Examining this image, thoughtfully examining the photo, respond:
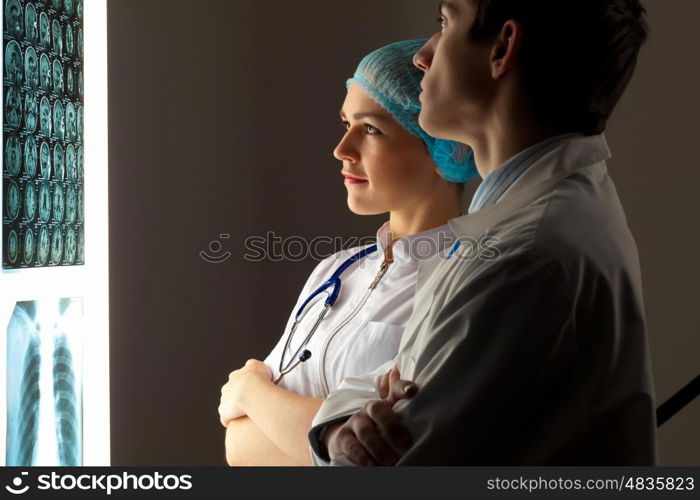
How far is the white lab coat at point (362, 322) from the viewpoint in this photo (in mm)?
1441

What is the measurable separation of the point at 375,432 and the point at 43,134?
127 cm

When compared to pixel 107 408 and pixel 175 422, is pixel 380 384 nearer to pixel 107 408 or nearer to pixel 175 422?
pixel 107 408

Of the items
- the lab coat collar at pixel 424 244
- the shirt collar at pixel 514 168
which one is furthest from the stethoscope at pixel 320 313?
the shirt collar at pixel 514 168

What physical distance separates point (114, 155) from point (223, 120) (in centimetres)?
46

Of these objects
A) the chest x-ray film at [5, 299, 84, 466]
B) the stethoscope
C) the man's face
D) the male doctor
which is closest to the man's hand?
the male doctor

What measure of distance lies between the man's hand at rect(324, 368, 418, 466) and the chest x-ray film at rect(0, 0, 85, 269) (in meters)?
1.06

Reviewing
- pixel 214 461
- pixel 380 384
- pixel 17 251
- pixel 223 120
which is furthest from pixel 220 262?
pixel 380 384

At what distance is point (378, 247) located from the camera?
1.63 meters

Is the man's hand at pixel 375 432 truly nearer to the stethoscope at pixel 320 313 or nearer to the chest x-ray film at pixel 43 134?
the stethoscope at pixel 320 313

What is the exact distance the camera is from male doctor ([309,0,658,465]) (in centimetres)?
81

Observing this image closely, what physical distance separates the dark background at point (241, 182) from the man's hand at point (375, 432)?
143cm

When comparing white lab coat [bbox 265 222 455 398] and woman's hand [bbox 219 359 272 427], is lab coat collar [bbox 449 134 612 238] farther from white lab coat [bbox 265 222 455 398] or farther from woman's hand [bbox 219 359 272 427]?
woman's hand [bbox 219 359 272 427]

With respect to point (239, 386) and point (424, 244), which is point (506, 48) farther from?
point (239, 386)

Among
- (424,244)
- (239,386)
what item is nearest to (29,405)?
(239,386)
